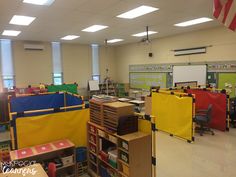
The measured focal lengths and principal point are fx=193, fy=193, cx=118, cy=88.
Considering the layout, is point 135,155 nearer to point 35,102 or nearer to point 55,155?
point 55,155

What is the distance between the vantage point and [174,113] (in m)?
4.85

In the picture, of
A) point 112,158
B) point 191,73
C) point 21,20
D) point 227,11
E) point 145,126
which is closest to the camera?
point 227,11

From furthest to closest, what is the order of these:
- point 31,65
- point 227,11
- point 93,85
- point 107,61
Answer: point 107,61 → point 93,85 → point 31,65 → point 227,11

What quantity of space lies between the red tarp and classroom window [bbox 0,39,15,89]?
7431 mm

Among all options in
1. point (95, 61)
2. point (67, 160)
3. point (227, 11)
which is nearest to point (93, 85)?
point (95, 61)

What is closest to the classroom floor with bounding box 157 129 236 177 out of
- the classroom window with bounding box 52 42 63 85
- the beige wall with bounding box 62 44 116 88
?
the beige wall with bounding box 62 44 116 88

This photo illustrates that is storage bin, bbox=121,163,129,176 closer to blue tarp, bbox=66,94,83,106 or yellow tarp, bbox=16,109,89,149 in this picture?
yellow tarp, bbox=16,109,89,149

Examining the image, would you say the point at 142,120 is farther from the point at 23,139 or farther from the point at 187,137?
the point at 187,137

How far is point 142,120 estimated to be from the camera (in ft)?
8.49

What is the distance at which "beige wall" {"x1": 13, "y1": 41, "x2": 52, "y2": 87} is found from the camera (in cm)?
846

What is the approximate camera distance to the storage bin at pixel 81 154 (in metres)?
3.26

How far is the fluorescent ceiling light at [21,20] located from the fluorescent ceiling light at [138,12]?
2319mm

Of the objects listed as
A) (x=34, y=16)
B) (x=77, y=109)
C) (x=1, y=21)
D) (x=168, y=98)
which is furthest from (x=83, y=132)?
(x=1, y=21)

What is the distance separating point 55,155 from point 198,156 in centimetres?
270
